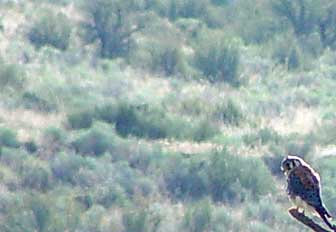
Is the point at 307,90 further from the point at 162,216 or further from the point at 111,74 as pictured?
the point at 162,216

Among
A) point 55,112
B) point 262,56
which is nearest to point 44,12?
point 262,56

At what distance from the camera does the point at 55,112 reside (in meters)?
23.7

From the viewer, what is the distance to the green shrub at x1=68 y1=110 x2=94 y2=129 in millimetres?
22719

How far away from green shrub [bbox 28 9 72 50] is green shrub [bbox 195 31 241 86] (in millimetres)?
2822

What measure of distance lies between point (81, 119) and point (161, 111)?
169cm

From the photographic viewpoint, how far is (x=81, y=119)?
23.0 metres

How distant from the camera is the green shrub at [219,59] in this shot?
29.7m

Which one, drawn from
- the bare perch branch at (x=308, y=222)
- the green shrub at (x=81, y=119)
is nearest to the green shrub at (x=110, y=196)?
the green shrub at (x=81, y=119)

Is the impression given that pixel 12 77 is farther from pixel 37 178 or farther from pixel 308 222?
pixel 308 222

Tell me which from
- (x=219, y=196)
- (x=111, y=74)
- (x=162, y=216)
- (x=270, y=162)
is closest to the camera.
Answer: (x=162, y=216)

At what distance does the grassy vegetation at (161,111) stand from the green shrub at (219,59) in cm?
3

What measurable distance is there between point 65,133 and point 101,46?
9.81m

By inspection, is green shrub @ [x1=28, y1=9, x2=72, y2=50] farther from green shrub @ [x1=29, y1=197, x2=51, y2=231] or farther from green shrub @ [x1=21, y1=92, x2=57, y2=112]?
green shrub @ [x1=29, y1=197, x2=51, y2=231]

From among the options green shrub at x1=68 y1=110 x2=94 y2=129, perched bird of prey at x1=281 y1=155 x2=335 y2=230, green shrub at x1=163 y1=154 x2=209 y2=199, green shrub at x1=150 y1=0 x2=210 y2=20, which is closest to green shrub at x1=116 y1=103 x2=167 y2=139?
green shrub at x1=68 y1=110 x2=94 y2=129
